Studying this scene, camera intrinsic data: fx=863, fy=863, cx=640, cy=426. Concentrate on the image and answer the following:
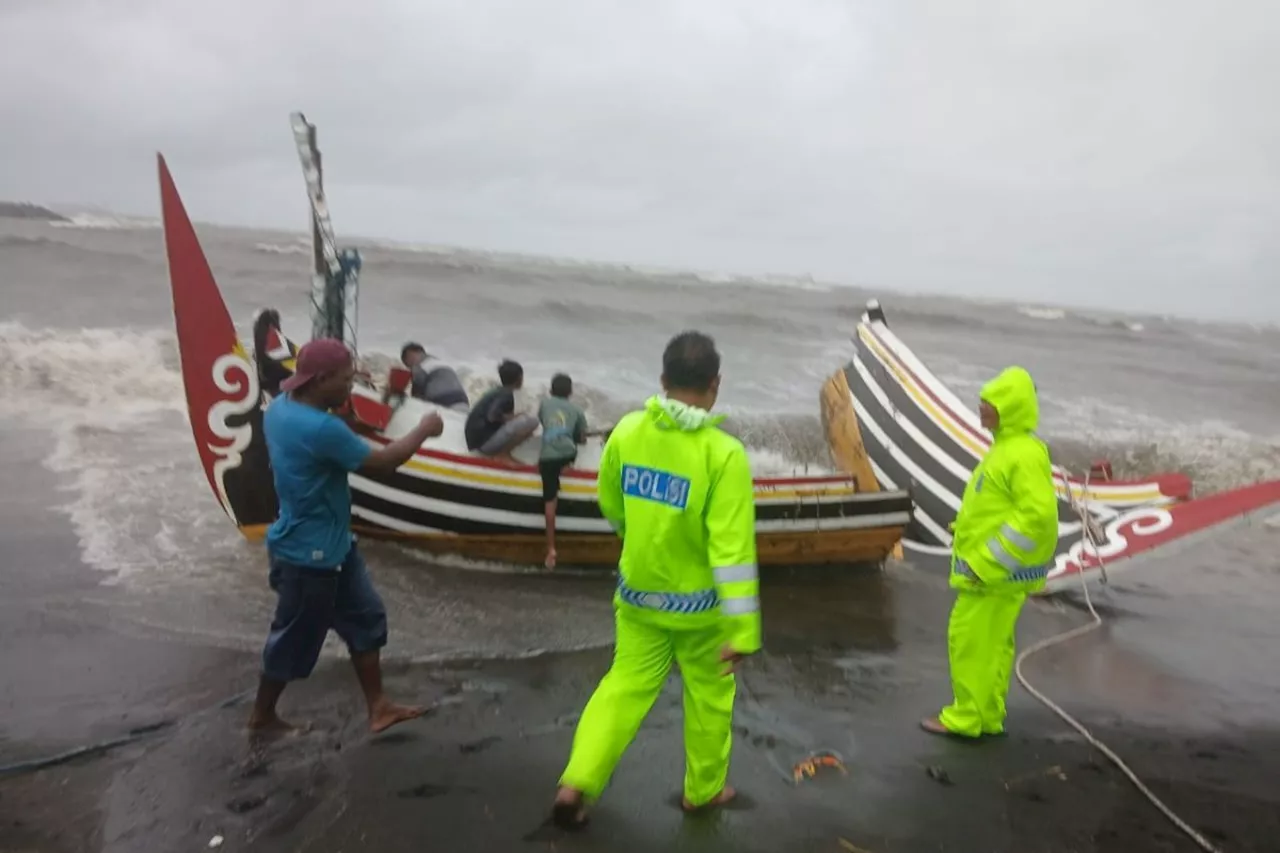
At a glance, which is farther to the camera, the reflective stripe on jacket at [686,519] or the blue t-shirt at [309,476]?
the blue t-shirt at [309,476]

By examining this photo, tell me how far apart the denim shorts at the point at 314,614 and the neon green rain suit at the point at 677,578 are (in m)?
1.22

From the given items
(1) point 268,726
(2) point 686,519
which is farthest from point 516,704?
(2) point 686,519

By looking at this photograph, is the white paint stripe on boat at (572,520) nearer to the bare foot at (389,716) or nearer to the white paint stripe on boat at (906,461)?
the white paint stripe on boat at (906,461)

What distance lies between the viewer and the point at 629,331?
90.2 feet

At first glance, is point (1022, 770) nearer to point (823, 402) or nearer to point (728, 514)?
point (728, 514)

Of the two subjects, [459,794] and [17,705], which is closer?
[459,794]

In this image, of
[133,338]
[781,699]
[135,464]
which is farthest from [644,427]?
[133,338]

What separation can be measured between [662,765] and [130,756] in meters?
2.20

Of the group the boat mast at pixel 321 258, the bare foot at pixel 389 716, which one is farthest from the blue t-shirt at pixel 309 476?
the boat mast at pixel 321 258

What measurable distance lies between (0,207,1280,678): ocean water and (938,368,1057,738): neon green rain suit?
2.23 m

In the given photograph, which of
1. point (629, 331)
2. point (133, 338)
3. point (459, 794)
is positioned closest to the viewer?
point (459, 794)

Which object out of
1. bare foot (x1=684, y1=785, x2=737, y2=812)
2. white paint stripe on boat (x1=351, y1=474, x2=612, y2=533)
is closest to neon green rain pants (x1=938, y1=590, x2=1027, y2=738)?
bare foot (x1=684, y1=785, x2=737, y2=812)

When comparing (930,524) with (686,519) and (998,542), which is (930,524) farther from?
(686,519)

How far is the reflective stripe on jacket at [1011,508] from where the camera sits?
358 centimetres
